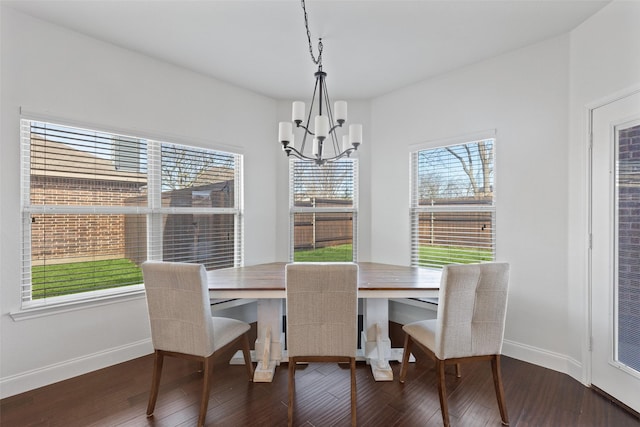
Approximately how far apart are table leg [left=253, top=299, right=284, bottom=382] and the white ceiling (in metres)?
2.21

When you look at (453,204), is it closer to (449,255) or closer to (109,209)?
(449,255)

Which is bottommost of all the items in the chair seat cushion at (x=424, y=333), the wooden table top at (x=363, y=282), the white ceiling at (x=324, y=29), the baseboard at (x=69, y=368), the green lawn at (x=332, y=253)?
the baseboard at (x=69, y=368)

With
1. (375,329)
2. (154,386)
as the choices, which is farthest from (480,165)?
(154,386)

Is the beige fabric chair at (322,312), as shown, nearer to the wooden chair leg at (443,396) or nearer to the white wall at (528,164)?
the wooden chair leg at (443,396)

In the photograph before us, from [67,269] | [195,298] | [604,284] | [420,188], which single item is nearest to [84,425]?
[195,298]

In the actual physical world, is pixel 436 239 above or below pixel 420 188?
below

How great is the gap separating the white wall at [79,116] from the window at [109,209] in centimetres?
10

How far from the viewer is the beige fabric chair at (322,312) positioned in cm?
175

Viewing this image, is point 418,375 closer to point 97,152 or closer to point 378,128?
point 378,128

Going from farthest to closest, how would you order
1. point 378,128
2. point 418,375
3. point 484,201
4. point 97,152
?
1. point 378,128
2. point 484,201
3. point 97,152
4. point 418,375

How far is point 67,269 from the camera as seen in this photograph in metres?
2.35

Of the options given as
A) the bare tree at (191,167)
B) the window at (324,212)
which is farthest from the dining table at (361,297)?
the bare tree at (191,167)

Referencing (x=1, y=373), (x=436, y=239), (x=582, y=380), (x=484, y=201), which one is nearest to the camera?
(x=1, y=373)

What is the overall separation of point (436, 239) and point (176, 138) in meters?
2.85
